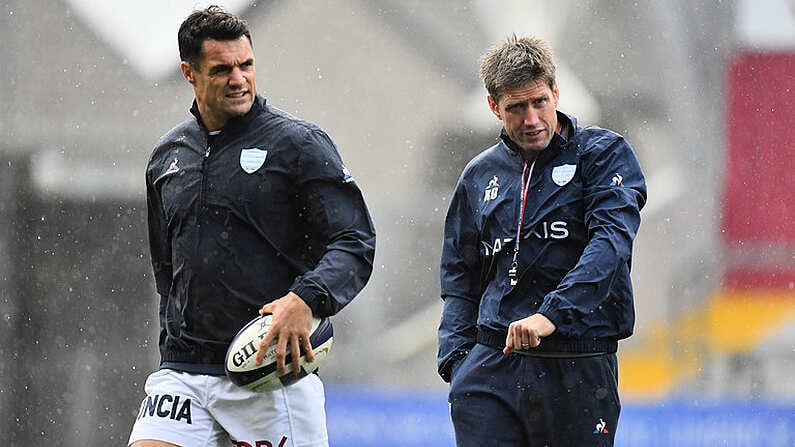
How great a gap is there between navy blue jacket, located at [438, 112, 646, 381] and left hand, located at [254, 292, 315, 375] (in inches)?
23.9

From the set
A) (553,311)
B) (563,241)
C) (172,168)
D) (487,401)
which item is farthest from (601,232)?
(172,168)

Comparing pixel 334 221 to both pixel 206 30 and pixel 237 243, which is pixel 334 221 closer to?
pixel 237 243

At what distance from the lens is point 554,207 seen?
3.64 metres

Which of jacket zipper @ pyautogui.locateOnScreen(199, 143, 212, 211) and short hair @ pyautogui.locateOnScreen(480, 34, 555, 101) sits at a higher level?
short hair @ pyautogui.locateOnScreen(480, 34, 555, 101)

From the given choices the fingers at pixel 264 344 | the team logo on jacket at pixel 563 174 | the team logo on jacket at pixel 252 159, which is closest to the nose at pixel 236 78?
the team logo on jacket at pixel 252 159

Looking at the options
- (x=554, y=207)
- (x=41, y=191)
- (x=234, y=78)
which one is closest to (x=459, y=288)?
(x=554, y=207)

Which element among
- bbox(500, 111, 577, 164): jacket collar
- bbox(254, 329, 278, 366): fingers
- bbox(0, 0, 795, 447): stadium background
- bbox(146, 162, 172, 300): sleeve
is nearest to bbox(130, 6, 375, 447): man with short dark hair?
bbox(146, 162, 172, 300): sleeve

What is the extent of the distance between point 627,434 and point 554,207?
131 inches

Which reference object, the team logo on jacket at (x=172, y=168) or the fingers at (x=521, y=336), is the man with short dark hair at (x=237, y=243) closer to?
the team logo on jacket at (x=172, y=168)

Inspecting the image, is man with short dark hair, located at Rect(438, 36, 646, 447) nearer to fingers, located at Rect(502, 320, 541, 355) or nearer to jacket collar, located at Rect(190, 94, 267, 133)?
fingers, located at Rect(502, 320, 541, 355)

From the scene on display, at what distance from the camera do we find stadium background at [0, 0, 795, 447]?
671 centimetres

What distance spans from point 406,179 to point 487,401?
134 inches

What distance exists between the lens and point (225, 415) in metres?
3.56

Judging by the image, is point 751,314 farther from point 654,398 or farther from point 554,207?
point 554,207
